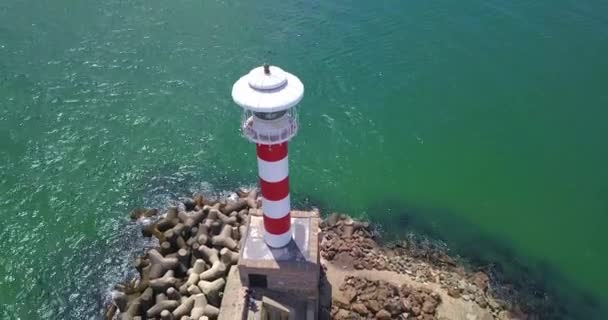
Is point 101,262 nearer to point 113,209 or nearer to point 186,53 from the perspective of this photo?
point 113,209

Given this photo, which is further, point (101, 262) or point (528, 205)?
point (528, 205)

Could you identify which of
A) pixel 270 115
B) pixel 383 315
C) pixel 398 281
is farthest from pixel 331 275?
pixel 270 115

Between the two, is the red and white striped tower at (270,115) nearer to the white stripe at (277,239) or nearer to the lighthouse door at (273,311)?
the white stripe at (277,239)

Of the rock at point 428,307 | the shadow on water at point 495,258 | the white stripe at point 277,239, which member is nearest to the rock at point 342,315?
the rock at point 428,307

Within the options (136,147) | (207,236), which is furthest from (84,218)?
(207,236)

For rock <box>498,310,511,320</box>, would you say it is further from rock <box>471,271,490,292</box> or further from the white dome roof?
the white dome roof

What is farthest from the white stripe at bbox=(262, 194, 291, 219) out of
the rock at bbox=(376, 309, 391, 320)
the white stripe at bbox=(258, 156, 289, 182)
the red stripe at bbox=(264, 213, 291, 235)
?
the rock at bbox=(376, 309, 391, 320)

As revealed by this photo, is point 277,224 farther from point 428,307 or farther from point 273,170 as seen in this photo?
point 428,307
